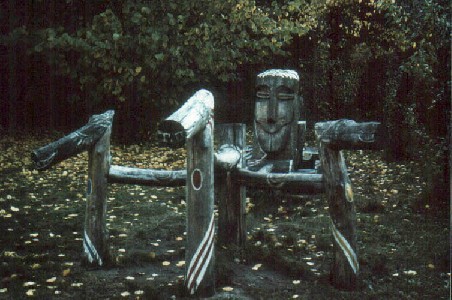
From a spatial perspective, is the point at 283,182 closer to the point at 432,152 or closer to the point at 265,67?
the point at 432,152

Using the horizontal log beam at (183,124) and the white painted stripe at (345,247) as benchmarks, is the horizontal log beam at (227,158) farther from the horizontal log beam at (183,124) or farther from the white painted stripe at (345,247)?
the white painted stripe at (345,247)

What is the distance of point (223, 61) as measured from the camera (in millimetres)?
12797

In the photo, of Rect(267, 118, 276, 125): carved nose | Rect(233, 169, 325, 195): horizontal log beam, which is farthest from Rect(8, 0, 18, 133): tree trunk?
Rect(233, 169, 325, 195): horizontal log beam

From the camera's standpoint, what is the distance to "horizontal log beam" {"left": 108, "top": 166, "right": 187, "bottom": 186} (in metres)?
5.89

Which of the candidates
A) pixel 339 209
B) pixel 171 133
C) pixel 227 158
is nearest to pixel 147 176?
pixel 227 158

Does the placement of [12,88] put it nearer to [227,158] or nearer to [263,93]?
[263,93]

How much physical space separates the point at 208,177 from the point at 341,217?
1221 mm

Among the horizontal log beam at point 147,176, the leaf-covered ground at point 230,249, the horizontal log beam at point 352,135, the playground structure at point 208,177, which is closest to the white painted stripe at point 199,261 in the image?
Result: the playground structure at point 208,177

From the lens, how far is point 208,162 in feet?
16.8

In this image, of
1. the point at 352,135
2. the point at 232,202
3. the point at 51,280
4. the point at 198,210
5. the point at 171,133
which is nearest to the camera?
the point at 171,133

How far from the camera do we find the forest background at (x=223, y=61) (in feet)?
26.7

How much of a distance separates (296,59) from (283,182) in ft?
43.7

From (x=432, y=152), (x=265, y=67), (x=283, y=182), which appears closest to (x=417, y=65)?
(x=432, y=152)

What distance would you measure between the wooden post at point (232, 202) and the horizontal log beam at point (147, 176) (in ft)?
2.13
